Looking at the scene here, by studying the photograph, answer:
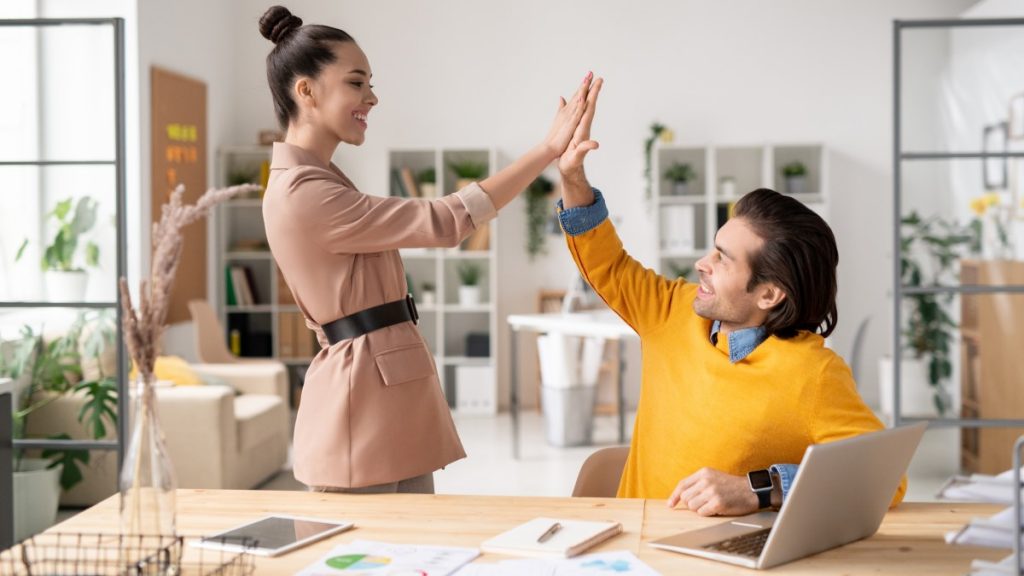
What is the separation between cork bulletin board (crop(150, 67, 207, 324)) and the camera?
19.9 ft

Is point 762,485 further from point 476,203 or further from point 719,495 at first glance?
point 476,203

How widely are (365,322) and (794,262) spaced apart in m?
0.77

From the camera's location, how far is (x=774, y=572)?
1373 mm

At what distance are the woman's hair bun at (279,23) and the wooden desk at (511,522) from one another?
0.87 metres

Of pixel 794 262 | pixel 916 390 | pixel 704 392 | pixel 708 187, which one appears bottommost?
pixel 916 390

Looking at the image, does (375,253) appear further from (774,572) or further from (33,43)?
(33,43)

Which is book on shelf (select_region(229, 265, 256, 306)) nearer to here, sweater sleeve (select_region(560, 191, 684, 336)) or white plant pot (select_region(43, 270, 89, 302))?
white plant pot (select_region(43, 270, 89, 302))

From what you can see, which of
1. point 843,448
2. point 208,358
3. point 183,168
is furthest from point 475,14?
point 843,448

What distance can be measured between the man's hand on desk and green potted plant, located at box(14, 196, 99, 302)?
8.67ft

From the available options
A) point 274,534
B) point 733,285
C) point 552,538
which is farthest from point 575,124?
point 274,534

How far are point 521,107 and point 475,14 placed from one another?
74 centimetres

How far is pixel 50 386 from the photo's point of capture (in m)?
3.68

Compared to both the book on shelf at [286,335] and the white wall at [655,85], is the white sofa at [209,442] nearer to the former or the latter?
the book on shelf at [286,335]

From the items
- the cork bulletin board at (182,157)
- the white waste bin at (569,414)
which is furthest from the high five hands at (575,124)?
the cork bulletin board at (182,157)
